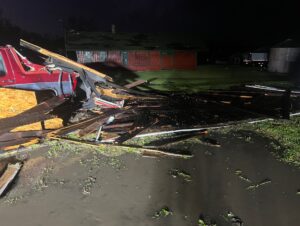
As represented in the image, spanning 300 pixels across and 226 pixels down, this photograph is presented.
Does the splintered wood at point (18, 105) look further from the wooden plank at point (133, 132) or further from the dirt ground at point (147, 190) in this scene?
the wooden plank at point (133, 132)

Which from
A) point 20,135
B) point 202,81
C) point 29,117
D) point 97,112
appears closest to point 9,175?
point 20,135

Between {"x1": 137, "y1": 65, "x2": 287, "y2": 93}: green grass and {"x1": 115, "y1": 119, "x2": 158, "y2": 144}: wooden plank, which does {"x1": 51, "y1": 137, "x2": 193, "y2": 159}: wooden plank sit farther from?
{"x1": 137, "y1": 65, "x2": 287, "y2": 93}: green grass

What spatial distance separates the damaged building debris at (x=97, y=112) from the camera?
9.47 meters

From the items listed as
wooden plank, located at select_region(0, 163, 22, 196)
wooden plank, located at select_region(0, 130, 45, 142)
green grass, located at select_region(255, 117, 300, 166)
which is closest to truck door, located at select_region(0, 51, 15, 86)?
wooden plank, located at select_region(0, 130, 45, 142)

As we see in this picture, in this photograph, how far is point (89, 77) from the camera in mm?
13219

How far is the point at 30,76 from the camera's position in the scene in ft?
39.5

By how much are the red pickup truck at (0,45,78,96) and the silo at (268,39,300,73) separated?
28455 millimetres

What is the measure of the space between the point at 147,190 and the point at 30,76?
24.5 feet

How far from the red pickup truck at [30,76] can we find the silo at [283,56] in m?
28.5

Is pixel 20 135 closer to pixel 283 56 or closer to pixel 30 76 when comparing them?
pixel 30 76

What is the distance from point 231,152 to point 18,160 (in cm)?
602

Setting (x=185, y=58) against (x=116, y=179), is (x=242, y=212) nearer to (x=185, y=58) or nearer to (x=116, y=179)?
(x=116, y=179)

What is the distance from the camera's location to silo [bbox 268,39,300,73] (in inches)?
1353

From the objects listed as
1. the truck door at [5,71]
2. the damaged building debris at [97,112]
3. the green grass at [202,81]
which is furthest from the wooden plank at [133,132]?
the green grass at [202,81]
